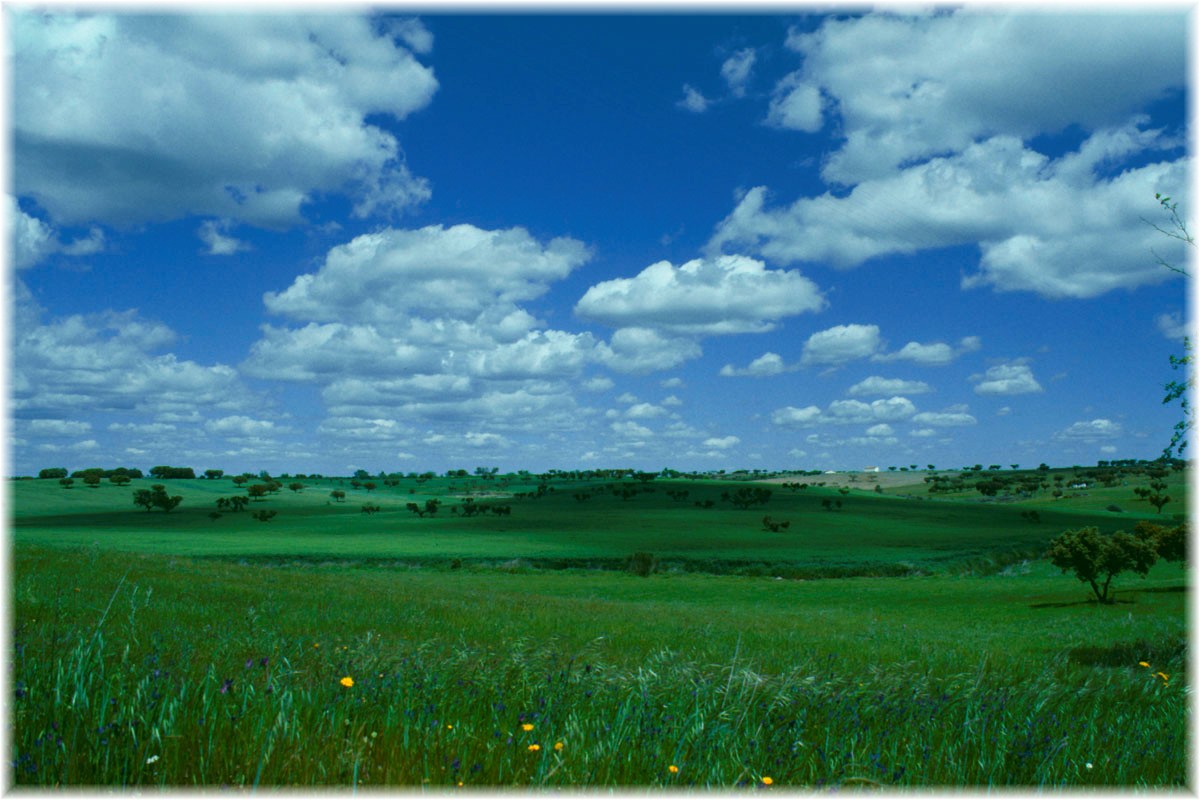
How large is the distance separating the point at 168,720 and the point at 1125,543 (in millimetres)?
56286

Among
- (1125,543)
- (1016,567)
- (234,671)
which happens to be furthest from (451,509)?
(234,671)

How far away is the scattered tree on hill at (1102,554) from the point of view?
1907 inches

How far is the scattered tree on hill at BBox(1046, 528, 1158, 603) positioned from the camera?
48.4m

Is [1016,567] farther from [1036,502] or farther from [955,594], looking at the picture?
[1036,502]

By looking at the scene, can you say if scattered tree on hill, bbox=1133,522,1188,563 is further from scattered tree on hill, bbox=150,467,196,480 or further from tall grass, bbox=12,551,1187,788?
scattered tree on hill, bbox=150,467,196,480

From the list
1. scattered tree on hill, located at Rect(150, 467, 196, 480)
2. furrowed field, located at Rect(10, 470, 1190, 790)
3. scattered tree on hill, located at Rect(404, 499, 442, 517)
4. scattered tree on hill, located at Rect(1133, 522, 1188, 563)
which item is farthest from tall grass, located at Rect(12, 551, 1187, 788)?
scattered tree on hill, located at Rect(150, 467, 196, 480)

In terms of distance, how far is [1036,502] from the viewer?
15750cm

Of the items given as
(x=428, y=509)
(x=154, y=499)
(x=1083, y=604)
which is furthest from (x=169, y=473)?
(x=1083, y=604)

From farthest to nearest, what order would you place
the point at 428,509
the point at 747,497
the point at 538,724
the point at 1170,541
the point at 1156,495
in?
the point at 747,497 → the point at 428,509 → the point at 1156,495 → the point at 1170,541 → the point at 538,724

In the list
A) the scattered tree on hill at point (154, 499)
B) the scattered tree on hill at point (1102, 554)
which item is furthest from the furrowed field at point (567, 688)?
the scattered tree on hill at point (154, 499)

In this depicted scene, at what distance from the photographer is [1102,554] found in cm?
4881

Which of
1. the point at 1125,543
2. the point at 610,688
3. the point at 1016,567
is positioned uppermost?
the point at 610,688

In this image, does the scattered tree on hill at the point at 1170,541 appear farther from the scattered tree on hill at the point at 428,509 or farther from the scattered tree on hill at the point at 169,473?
the scattered tree on hill at the point at 169,473

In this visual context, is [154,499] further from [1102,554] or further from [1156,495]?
[1156,495]
